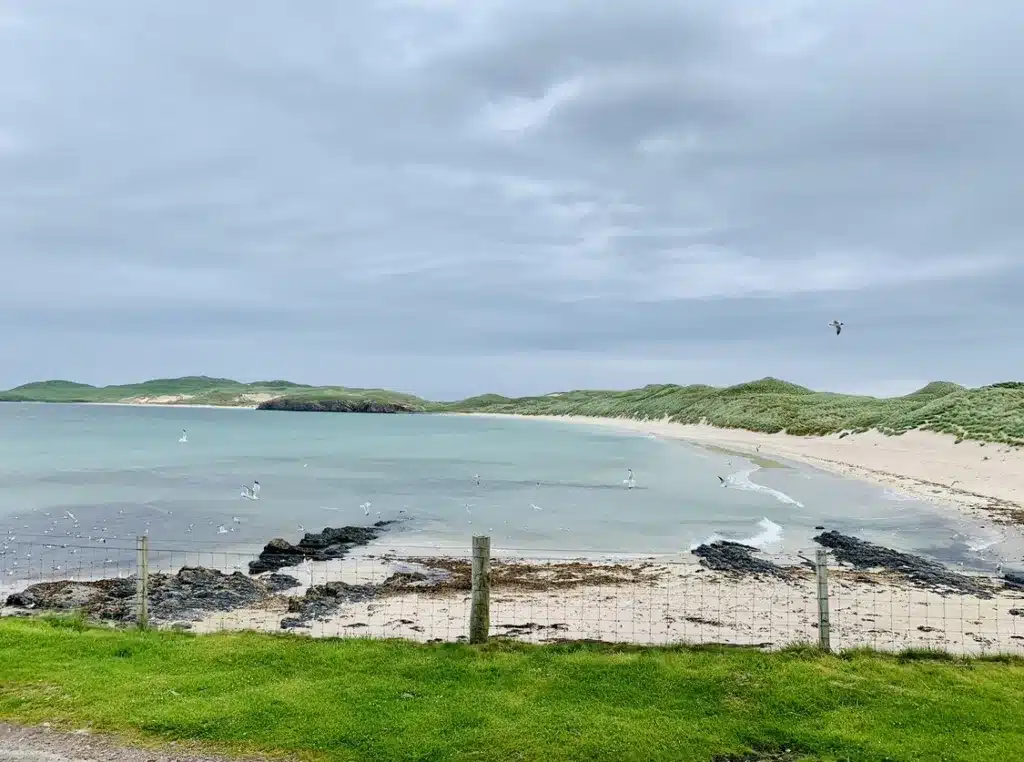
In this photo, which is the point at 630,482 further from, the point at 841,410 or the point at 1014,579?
the point at 841,410

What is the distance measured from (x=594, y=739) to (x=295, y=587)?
10.9 m

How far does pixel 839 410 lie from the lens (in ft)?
227

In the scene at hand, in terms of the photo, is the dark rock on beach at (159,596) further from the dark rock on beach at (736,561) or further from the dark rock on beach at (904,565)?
the dark rock on beach at (904,565)

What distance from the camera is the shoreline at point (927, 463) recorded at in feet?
91.6

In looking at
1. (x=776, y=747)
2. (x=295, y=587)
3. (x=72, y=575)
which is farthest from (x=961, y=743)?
(x=72, y=575)

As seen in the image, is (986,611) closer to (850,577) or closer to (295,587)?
(850,577)

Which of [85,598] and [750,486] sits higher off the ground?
[85,598]

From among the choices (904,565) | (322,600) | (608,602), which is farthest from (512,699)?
(904,565)

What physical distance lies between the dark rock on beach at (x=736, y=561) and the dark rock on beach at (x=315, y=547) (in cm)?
1003

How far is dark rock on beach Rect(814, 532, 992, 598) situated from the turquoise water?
105 cm

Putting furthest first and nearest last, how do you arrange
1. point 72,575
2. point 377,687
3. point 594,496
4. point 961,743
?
point 594,496
point 72,575
point 377,687
point 961,743

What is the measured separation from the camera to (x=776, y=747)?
6.45 metres

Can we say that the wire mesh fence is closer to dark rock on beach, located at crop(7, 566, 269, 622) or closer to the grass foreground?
dark rock on beach, located at crop(7, 566, 269, 622)

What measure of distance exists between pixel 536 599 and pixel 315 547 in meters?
9.01
